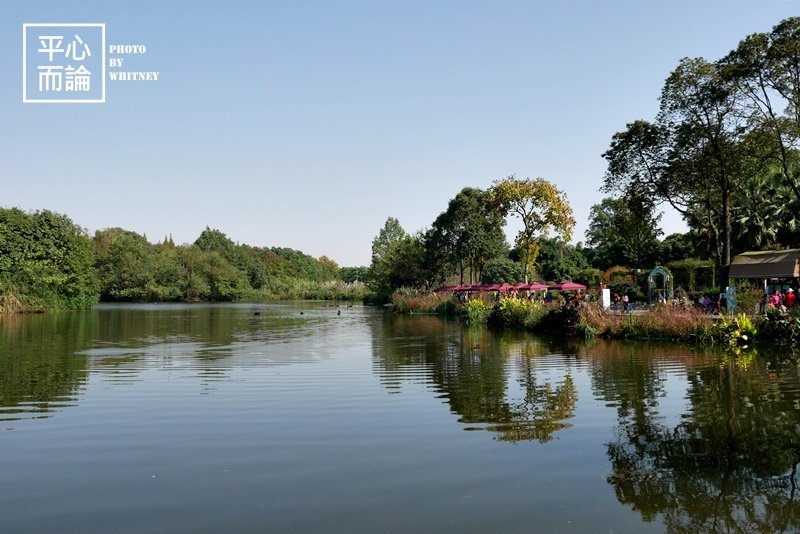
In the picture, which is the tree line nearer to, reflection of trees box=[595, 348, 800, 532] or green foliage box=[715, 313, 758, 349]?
green foliage box=[715, 313, 758, 349]

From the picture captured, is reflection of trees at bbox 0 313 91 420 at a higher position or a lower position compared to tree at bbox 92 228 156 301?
lower

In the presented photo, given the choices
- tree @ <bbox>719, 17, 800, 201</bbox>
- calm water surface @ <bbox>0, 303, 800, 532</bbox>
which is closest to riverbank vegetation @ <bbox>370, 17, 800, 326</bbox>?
tree @ <bbox>719, 17, 800, 201</bbox>

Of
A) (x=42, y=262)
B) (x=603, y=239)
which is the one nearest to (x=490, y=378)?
(x=42, y=262)

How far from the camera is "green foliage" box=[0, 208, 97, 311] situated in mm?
56125

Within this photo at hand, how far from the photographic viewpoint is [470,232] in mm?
59594

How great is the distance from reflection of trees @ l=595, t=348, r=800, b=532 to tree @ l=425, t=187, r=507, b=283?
4716 cm

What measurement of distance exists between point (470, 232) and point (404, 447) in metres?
51.6

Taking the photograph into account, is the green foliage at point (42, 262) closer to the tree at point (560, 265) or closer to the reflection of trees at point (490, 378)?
the reflection of trees at point (490, 378)

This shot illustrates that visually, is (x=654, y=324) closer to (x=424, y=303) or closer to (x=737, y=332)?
(x=737, y=332)

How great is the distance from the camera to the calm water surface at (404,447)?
6.10 m

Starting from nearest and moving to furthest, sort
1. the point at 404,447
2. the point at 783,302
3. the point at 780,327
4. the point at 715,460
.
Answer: the point at 715,460, the point at 404,447, the point at 780,327, the point at 783,302

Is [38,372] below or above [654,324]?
below

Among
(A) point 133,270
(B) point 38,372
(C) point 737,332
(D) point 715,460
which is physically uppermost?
(A) point 133,270

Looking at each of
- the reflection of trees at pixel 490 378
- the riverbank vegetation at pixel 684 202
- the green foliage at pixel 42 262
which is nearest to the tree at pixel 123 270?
the green foliage at pixel 42 262
